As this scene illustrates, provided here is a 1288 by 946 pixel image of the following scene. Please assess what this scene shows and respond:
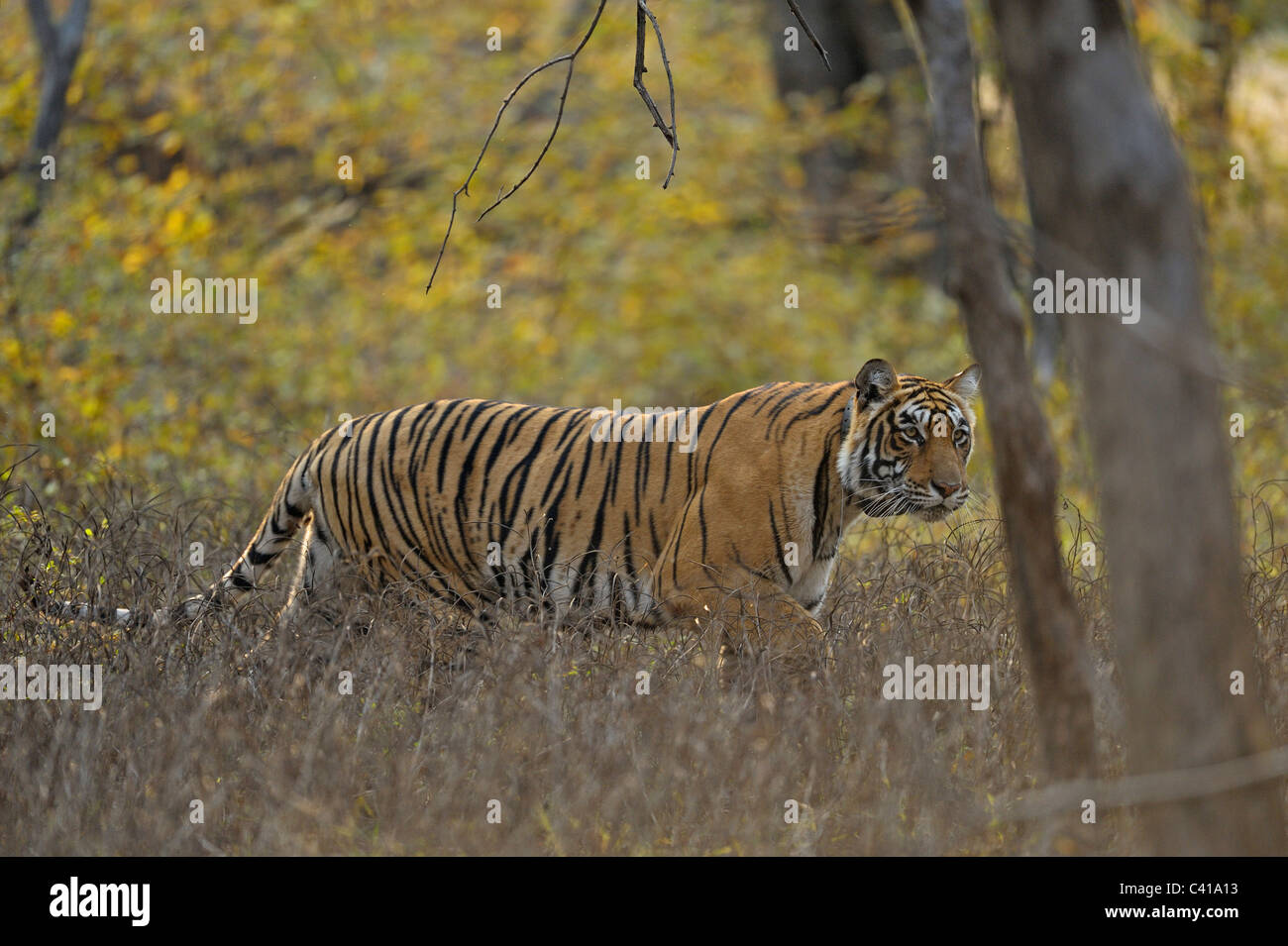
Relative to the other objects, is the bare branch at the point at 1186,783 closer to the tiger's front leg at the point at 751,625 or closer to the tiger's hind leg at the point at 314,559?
the tiger's front leg at the point at 751,625

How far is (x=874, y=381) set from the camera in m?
4.91

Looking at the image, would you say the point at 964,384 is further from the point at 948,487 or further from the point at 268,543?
the point at 268,543

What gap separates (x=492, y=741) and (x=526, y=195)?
33.8 ft

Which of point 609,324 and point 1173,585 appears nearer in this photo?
point 1173,585

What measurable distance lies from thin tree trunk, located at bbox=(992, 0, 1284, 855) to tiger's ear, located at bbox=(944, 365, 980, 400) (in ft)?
8.42

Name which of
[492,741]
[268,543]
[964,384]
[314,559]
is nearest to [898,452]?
[964,384]

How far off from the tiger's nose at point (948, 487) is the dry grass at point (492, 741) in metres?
0.42

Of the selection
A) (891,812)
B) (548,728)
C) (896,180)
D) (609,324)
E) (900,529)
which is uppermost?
(896,180)

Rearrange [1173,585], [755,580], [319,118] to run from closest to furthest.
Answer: [1173,585], [755,580], [319,118]
